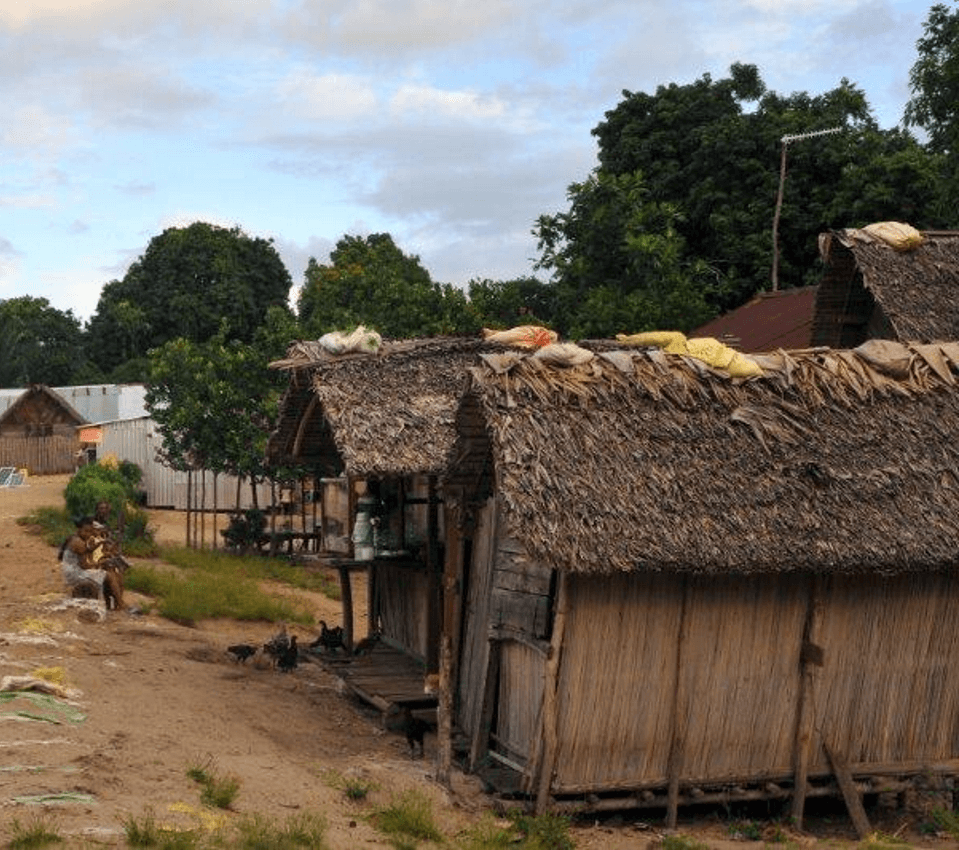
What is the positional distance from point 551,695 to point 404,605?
5099mm

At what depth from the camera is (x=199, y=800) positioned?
7969 mm

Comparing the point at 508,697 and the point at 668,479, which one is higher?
the point at 668,479

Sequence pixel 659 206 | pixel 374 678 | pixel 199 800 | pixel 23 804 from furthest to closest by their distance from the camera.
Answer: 1. pixel 659 206
2. pixel 374 678
3. pixel 199 800
4. pixel 23 804

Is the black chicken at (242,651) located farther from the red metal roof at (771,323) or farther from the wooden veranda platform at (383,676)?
the red metal roof at (771,323)

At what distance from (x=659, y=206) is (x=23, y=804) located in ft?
72.2

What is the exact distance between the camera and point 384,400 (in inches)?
515

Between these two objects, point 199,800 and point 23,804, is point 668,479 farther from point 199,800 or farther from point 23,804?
point 23,804

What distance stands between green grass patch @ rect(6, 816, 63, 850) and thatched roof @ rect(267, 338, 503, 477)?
18.4 feet

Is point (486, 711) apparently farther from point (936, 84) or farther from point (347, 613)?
point (936, 84)

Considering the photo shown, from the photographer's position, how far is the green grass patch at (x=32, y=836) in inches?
257

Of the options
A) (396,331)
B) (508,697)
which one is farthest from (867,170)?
(508,697)

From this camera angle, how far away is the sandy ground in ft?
25.4

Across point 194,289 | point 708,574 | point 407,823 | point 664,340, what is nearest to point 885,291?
point 664,340

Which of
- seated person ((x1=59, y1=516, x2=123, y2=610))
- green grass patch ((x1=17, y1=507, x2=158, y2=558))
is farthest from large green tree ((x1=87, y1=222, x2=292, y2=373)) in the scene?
seated person ((x1=59, y1=516, x2=123, y2=610))
